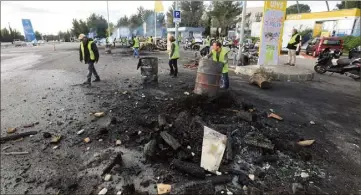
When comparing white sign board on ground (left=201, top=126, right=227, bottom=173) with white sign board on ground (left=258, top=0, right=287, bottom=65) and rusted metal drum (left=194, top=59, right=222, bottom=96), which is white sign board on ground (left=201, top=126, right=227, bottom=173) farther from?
white sign board on ground (left=258, top=0, right=287, bottom=65)

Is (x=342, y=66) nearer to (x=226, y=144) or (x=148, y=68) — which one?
(x=148, y=68)

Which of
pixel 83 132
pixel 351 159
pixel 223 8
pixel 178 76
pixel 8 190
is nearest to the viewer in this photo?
pixel 8 190

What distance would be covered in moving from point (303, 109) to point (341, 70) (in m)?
5.73

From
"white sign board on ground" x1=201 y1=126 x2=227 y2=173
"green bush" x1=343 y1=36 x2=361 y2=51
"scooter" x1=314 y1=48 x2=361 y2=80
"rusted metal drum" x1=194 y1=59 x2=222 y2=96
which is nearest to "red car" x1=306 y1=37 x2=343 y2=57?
"green bush" x1=343 y1=36 x2=361 y2=51

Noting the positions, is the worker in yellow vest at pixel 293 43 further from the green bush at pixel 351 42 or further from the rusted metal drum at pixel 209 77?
the green bush at pixel 351 42

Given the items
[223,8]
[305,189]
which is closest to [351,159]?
[305,189]

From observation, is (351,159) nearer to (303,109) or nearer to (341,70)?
(303,109)

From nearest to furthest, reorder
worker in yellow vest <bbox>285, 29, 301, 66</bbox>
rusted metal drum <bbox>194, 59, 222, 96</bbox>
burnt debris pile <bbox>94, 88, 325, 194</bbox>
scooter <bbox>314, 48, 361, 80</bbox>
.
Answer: burnt debris pile <bbox>94, 88, 325, 194</bbox> < rusted metal drum <bbox>194, 59, 222, 96</bbox> < scooter <bbox>314, 48, 361, 80</bbox> < worker in yellow vest <bbox>285, 29, 301, 66</bbox>

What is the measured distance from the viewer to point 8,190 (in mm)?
3459

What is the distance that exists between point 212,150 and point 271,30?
8795 mm

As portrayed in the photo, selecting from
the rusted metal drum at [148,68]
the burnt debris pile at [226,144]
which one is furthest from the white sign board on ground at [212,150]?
the rusted metal drum at [148,68]

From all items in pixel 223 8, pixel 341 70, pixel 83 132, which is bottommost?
pixel 83 132

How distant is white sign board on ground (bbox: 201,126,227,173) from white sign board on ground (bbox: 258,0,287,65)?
833 centimetres

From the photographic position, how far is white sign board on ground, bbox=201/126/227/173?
346 cm
